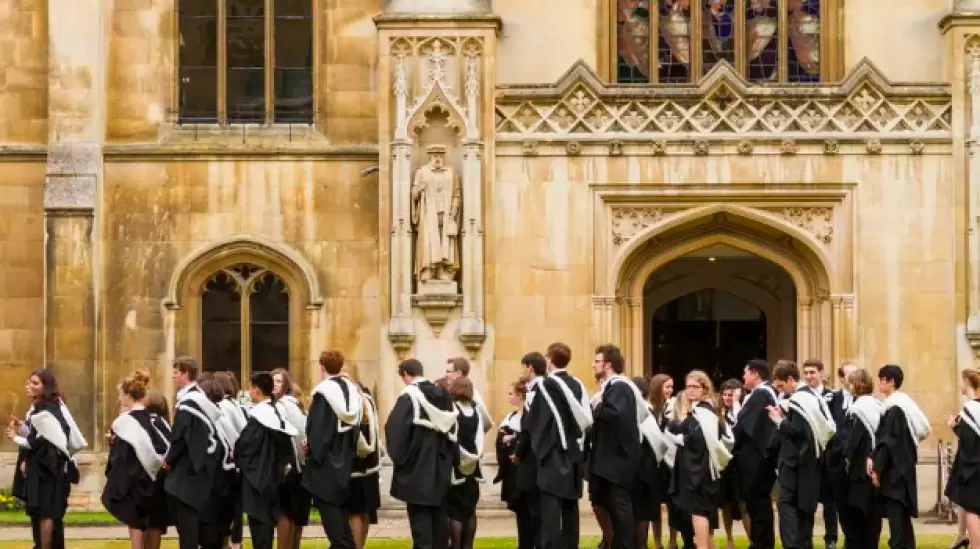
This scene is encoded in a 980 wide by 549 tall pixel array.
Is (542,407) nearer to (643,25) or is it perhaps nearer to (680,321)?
(643,25)

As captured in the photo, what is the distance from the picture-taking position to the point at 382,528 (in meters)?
23.1

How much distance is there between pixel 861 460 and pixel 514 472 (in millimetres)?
3307

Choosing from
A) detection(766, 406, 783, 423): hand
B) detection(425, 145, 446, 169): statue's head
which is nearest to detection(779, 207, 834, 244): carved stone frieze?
detection(425, 145, 446, 169): statue's head

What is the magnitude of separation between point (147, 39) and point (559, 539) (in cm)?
1054

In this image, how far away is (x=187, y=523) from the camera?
18234 mm

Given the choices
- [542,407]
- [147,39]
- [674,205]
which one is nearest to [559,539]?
[542,407]

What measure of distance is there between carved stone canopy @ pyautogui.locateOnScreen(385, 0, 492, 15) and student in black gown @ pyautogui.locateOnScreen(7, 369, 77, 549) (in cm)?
764

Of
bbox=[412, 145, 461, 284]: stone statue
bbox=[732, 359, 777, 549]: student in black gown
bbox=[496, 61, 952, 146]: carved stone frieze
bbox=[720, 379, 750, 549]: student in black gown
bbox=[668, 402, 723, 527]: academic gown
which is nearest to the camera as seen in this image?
bbox=[668, 402, 723, 527]: academic gown

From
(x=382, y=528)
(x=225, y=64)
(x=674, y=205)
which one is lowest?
(x=382, y=528)

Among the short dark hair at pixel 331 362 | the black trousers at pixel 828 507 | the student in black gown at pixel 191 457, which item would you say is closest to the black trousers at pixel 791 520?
the black trousers at pixel 828 507

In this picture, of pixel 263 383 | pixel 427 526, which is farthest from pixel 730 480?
pixel 263 383

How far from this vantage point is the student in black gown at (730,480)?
A: 19734mm

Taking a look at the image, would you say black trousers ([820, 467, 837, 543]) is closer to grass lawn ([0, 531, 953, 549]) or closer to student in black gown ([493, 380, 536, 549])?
grass lawn ([0, 531, 953, 549])

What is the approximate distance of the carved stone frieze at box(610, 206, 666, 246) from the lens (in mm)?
24641
